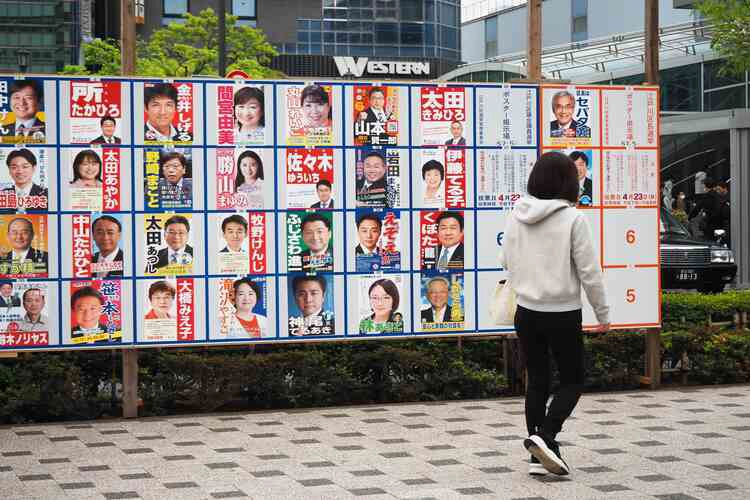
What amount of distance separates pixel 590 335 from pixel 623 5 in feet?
171

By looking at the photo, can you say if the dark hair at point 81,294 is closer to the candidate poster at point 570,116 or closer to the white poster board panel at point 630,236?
the candidate poster at point 570,116

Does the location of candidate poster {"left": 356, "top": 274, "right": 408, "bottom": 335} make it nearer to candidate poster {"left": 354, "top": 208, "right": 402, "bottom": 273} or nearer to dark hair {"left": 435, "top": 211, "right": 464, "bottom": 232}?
candidate poster {"left": 354, "top": 208, "right": 402, "bottom": 273}

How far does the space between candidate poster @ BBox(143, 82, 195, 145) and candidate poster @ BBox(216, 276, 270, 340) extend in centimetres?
116

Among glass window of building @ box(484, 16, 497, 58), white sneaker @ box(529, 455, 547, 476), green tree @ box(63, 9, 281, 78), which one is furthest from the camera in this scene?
glass window of building @ box(484, 16, 497, 58)

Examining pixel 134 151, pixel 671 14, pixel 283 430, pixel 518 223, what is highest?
pixel 671 14

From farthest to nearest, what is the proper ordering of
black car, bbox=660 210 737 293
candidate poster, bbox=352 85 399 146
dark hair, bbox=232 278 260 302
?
1. black car, bbox=660 210 737 293
2. candidate poster, bbox=352 85 399 146
3. dark hair, bbox=232 278 260 302

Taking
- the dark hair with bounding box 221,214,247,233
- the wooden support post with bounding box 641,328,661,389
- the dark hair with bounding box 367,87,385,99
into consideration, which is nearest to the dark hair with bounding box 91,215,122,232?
the dark hair with bounding box 221,214,247,233

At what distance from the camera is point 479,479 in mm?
7094

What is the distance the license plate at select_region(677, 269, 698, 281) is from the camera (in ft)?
65.1

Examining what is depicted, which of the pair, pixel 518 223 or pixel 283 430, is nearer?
pixel 518 223

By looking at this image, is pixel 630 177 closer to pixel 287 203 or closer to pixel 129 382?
pixel 287 203

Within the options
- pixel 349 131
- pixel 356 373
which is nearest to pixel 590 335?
pixel 356 373

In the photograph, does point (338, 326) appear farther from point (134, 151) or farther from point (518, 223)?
point (518, 223)

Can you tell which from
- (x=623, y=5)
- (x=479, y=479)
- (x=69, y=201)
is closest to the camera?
(x=479, y=479)
